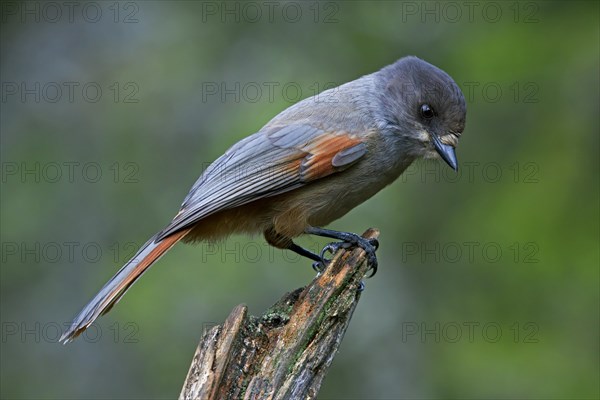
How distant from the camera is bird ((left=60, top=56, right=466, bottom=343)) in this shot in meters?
5.16

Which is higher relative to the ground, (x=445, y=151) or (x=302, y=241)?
(x=445, y=151)

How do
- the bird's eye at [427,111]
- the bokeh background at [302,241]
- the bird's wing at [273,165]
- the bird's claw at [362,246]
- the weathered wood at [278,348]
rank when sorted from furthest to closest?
the bokeh background at [302,241] < the bird's eye at [427,111] < the bird's wing at [273,165] < the bird's claw at [362,246] < the weathered wood at [278,348]

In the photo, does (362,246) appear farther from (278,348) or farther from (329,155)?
(278,348)

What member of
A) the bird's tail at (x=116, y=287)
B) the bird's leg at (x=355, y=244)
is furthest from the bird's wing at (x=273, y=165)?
the bird's leg at (x=355, y=244)

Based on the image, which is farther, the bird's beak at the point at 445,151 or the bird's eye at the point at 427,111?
the bird's eye at the point at 427,111

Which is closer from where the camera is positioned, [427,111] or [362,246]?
[362,246]

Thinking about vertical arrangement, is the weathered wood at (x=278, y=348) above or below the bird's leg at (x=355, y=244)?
below

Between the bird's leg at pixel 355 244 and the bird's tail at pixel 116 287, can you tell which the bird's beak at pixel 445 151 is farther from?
the bird's tail at pixel 116 287

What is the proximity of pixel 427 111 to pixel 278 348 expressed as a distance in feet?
7.15

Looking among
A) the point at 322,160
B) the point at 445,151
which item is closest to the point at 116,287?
the point at 322,160

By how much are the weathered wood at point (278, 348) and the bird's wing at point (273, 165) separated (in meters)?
0.93

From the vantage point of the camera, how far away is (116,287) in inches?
182

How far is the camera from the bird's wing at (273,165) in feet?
16.7

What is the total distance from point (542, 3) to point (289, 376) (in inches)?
186
